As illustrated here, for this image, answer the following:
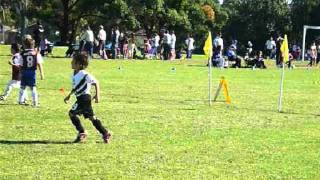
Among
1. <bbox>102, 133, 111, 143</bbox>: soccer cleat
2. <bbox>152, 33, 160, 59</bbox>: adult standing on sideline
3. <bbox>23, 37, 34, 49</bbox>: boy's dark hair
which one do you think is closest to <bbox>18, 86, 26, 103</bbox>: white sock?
<bbox>23, 37, 34, 49</bbox>: boy's dark hair

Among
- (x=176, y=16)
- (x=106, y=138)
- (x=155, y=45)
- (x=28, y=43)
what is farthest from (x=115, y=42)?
(x=106, y=138)

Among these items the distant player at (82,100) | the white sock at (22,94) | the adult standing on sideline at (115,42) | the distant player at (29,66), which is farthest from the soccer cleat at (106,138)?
the adult standing on sideline at (115,42)

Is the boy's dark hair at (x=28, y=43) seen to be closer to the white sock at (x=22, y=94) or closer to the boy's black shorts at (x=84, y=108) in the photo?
the white sock at (x=22, y=94)

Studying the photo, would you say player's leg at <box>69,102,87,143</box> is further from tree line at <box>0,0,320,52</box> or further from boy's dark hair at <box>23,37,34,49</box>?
tree line at <box>0,0,320,52</box>

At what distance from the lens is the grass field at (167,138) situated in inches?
349

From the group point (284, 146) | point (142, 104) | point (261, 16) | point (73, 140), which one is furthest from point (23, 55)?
point (261, 16)

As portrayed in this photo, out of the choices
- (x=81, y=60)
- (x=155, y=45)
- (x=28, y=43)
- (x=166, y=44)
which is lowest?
(x=155, y=45)

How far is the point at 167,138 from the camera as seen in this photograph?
37.2ft

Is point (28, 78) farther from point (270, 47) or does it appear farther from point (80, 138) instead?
point (270, 47)

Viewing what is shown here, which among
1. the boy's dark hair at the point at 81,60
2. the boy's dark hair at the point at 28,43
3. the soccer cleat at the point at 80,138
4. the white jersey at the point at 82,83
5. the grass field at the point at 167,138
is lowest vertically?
the grass field at the point at 167,138

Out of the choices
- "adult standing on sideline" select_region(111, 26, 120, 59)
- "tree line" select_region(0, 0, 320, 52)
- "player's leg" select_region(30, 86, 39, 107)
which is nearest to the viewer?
"player's leg" select_region(30, 86, 39, 107)

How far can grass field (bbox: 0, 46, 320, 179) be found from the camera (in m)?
8.86

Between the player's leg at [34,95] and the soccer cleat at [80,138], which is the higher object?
the player's leg at [34,95]

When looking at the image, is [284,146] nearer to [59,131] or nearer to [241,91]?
[59,131]
